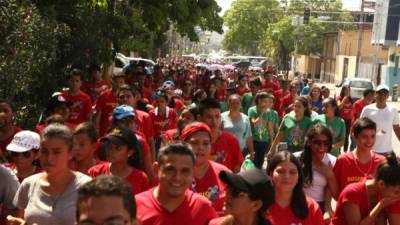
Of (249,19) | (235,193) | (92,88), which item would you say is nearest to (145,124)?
(92,88)

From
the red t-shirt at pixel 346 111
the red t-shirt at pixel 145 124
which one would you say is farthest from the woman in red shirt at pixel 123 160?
the red t-shirt at pixel 346 111

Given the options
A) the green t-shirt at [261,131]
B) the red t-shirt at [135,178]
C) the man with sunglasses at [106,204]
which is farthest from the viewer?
the green t-shirt at [261,131]

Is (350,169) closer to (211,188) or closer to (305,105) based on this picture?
(211,188)

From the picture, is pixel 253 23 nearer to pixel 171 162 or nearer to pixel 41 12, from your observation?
pixel 41 12

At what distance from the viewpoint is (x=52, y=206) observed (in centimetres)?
380

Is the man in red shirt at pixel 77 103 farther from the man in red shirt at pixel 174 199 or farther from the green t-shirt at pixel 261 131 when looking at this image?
the man in red shirt at pixel 174 199

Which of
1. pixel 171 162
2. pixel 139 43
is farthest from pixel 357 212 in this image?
pixel 139 43

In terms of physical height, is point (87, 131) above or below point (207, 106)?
below

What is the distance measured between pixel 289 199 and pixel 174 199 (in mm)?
802

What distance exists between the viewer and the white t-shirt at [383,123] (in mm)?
8625

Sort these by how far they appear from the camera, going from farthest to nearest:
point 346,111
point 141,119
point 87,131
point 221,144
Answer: point 346,111 < point 141,119 < point 221,144 < point 87,131

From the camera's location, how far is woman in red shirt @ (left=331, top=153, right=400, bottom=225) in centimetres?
402

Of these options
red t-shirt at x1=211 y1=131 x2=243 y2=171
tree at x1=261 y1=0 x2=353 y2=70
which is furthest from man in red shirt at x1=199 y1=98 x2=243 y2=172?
tree at x1=261 y1=0 x2=353 y2=70

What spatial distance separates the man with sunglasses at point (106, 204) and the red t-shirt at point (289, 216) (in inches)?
62.8
